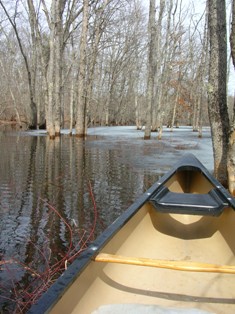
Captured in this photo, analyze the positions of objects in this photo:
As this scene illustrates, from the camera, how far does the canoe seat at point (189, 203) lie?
129 inches

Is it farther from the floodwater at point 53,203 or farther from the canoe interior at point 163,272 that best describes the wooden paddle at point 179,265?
the floodwater at point 53,203

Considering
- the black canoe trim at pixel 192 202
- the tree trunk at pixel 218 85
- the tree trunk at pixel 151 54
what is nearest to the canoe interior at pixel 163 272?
the black canoe trim at pixel 192 202

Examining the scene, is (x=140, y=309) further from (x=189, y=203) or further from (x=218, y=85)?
(x=218, y=85)

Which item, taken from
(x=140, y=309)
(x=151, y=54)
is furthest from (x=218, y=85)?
(x=151, y=54)

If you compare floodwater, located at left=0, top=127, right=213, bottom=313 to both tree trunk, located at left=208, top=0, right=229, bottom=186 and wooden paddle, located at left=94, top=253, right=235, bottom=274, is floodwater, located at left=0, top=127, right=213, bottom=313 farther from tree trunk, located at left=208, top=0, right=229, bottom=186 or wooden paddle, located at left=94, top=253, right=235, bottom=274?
tree trunk, located at left=208, top=0, right=229, bottom=186

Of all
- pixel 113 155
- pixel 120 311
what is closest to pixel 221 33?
pixel 120 311

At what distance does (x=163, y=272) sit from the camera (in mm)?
2793

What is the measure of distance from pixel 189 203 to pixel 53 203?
307 cm

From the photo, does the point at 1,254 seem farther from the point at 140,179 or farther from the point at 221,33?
the point at 221,33

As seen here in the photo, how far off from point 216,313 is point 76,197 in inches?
171

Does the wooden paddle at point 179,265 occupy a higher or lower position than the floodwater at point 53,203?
higher

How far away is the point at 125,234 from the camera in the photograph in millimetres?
2938

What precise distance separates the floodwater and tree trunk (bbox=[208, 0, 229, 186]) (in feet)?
5.71

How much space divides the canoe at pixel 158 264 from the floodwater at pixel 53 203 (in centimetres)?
96
